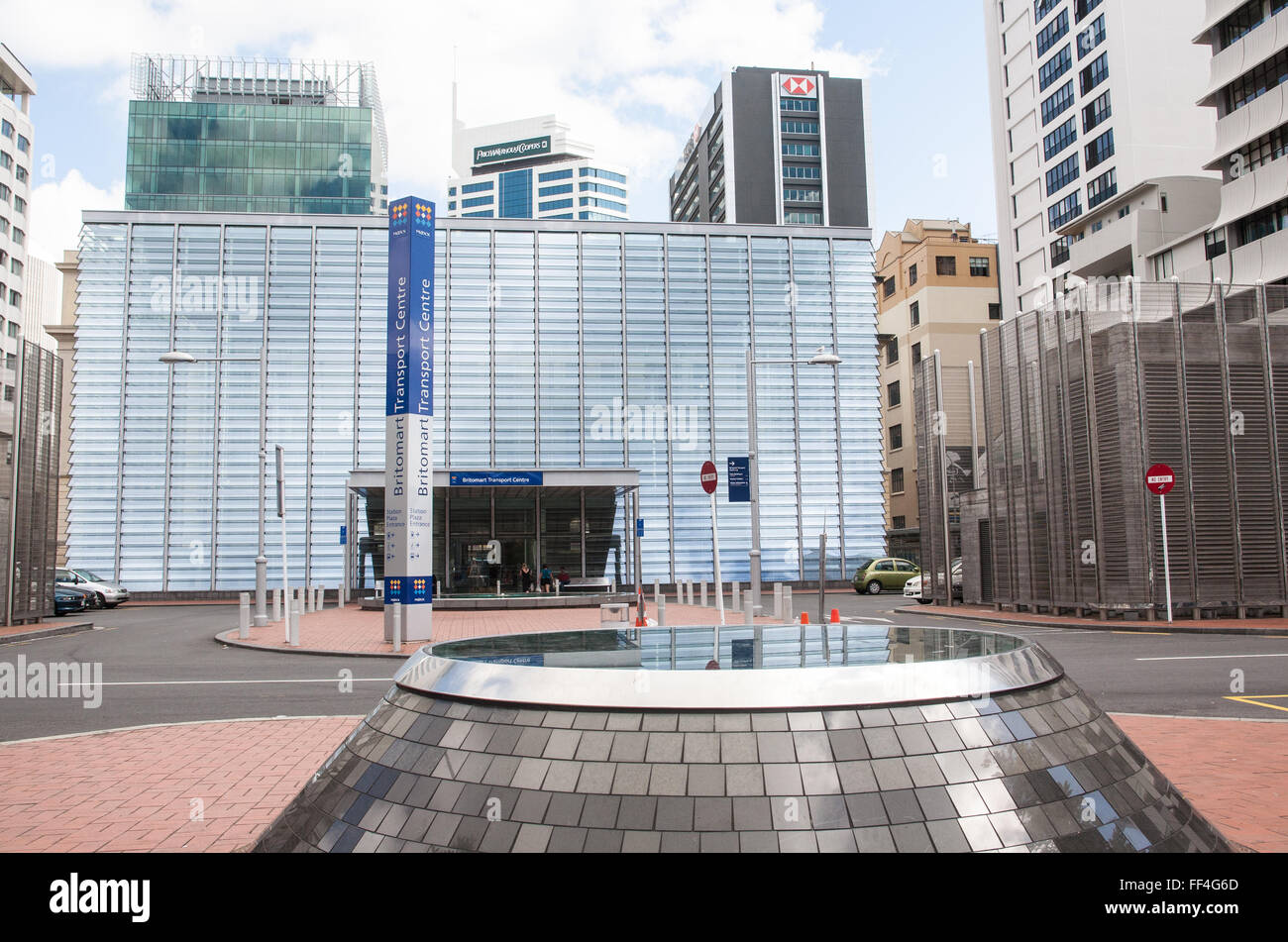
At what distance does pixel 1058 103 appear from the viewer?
2154 inches

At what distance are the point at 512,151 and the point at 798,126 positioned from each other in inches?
2600

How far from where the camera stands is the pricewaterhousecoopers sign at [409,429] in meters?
18.5

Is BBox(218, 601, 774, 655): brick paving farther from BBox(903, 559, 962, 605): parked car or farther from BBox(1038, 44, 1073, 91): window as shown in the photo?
BBox(1038, 44, 1073, 91): window

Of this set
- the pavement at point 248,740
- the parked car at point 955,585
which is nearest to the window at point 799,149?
the parked car at point 955,585

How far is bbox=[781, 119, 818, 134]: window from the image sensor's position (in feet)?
295

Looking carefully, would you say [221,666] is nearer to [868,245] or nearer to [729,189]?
[868,245]

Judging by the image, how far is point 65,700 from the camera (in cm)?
1159

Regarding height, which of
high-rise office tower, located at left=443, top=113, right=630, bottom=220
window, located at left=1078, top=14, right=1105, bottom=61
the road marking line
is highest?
high-rise office tower, located at left=443, top=113, right=630, bottom=220

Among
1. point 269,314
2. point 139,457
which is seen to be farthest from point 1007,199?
A: point 139,457

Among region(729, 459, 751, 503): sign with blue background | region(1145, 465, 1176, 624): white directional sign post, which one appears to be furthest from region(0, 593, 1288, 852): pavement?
region(729, 459, 751, 503): sign with blue background

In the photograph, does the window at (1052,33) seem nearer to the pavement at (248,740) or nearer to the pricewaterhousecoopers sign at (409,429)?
the pavement at (248,740)

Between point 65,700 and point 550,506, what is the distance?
2728 centimetres

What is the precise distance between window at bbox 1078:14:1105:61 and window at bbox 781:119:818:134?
133 feet

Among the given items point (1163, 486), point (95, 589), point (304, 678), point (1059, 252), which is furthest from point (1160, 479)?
point (1059, 252)
